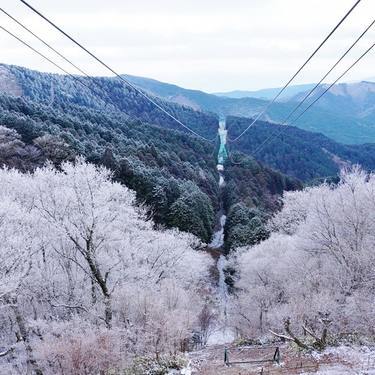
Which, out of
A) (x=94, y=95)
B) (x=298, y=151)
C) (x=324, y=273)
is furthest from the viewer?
(x=94, y=95)

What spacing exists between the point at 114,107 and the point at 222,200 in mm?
82226

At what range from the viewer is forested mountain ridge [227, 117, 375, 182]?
13388 centimetres

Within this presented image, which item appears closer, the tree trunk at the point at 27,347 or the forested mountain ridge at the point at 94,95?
the tree trunk at the point at 27,347

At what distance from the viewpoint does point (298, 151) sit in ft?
468

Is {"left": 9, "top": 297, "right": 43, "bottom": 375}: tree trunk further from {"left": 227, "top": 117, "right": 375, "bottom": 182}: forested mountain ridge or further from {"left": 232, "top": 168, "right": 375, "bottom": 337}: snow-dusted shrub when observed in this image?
{"left": 227, "top": 117, "right": 375, "bottom": 182}: forested mountain ridge

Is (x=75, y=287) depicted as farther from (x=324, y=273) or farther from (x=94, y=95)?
(x=94, y=95)

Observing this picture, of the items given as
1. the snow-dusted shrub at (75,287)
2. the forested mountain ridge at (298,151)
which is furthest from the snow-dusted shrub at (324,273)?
the forested mountain ridge at (298,151)

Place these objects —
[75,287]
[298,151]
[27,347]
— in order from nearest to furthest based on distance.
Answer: [27,347] < [75,287] < [298,151]

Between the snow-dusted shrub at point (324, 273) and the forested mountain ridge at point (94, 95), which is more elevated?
the forested mountain ridge at point (94, 95)

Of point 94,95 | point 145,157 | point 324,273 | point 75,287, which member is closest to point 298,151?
point 94,95

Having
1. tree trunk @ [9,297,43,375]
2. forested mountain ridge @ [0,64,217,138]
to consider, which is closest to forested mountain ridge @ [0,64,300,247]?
tree trunk @ [9,297,43,375]

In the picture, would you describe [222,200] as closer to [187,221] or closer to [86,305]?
[187,221]

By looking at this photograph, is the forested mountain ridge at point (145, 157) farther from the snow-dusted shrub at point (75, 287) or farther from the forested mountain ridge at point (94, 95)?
the forested mountain ridge at point (94, 95)

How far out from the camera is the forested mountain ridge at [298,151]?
5271 inches
